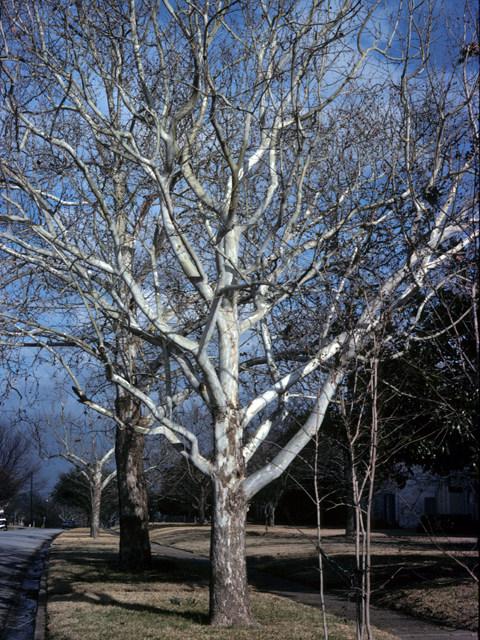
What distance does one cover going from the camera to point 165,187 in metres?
8.94

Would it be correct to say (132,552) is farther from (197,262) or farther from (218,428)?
(197,262)

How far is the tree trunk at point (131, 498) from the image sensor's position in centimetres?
1525

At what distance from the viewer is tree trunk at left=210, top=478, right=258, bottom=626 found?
849cm

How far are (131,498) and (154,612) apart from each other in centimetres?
573

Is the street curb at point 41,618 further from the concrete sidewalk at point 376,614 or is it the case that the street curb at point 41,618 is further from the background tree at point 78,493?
the background tree at point 78,493

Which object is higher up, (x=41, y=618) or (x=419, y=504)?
(x=41, y=618)

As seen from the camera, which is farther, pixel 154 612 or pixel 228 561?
pixel 154 612

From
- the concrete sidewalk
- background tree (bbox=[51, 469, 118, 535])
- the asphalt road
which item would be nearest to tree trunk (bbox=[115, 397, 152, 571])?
the asphalt road

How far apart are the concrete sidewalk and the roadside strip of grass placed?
511 millimetres

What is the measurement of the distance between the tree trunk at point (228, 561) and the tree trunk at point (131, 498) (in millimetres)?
6713

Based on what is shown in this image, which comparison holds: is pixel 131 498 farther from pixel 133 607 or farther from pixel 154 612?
pixel 154 612

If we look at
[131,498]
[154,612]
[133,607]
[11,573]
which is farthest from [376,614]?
[11,573]

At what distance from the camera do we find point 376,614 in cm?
1035

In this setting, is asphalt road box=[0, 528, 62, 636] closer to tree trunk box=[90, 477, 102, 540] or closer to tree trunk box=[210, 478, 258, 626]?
tree trunk box=[210, 478, 258, 626]
